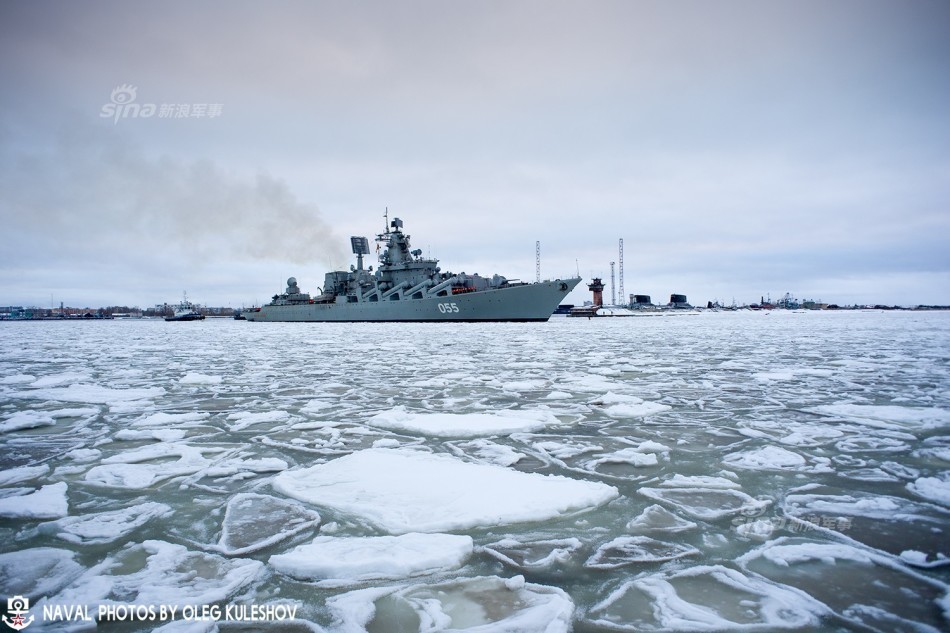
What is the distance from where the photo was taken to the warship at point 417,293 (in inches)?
1709

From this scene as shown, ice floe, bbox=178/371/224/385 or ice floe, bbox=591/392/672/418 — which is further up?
ice floe, bbox=591/392/672/418

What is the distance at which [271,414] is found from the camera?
522 cm

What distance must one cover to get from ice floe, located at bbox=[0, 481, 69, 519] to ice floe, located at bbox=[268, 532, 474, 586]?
152cm


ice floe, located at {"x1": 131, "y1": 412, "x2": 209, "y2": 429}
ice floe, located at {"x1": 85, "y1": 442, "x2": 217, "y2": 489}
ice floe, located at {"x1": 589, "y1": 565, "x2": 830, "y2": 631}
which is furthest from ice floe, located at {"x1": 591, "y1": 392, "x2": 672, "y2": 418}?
ice floe, located at {"x1": 131, "y1": 412, "x2": 209, "y2": 429}

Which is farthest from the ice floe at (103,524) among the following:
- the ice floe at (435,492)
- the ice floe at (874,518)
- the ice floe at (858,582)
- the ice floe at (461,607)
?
the ice floe at (874,518)

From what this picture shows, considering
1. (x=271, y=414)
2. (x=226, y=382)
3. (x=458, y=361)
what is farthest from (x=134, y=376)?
(x=458, y=361)

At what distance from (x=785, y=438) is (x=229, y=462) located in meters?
4.43

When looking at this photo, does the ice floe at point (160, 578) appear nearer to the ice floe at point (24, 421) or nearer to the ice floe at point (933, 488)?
the ice floe at point (933, 488)

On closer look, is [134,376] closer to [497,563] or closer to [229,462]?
[229,462]

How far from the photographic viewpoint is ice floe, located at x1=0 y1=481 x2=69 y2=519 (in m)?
2.56

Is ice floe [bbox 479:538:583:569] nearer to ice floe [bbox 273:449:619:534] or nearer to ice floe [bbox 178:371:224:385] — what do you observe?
ice floe [bbox 273:449:619:534]

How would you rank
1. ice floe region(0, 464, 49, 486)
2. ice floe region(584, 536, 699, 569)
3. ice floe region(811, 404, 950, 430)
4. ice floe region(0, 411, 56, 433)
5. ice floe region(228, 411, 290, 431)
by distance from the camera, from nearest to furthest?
ice floe region(584, 536, 699, 569) → ice floe region(0, 464, 49, 486) → ice floe region(811, 404, 950, 430) → ice floe region(0, 411, 56, 433) → ice floe region(228, 411, 290, 431)

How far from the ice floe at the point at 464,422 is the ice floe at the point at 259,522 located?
70.1 inches

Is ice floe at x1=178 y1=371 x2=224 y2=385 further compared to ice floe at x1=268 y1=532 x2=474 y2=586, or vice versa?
ice floe at x1=178 y1=371 x2=224 y2=385
